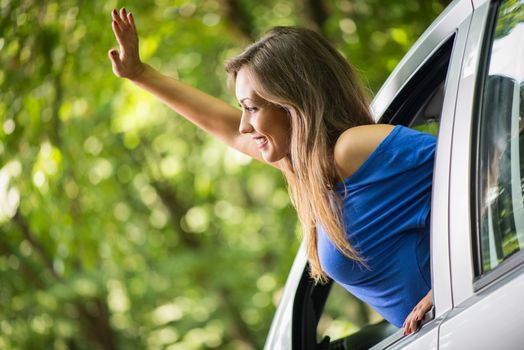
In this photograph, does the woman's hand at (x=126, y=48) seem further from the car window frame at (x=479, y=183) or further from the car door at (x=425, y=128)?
the car window frame at (x=479, y=183)

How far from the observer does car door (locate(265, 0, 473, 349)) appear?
182cm

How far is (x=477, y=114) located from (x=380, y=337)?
1.16 metres

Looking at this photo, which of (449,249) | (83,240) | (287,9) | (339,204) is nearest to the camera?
(449,249)

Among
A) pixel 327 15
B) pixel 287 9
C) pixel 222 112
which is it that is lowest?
pixel 222 112

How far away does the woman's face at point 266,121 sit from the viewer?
2.42m

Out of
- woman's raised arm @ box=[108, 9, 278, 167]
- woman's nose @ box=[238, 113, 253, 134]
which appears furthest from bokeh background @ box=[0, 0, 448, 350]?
woman's nose @ box=[238, 113, 253, 134]

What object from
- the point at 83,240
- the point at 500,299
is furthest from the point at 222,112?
the point at 83,240

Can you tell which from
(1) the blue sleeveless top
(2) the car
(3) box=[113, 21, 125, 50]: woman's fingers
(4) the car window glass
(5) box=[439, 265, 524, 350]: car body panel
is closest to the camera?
(5) box=[439, 265, 524, 350]: car body panel

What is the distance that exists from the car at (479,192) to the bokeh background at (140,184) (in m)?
3.00

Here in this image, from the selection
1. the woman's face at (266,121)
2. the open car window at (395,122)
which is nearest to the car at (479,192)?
the open car window at (395,122)

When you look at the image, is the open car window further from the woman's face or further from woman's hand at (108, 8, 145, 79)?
woman's hand at (108, 8, 145, 79)

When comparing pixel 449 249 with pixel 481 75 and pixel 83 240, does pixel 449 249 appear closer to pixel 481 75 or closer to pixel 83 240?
pixel 481 75

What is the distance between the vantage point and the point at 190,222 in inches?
528

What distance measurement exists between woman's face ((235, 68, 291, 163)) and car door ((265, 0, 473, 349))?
32cm
